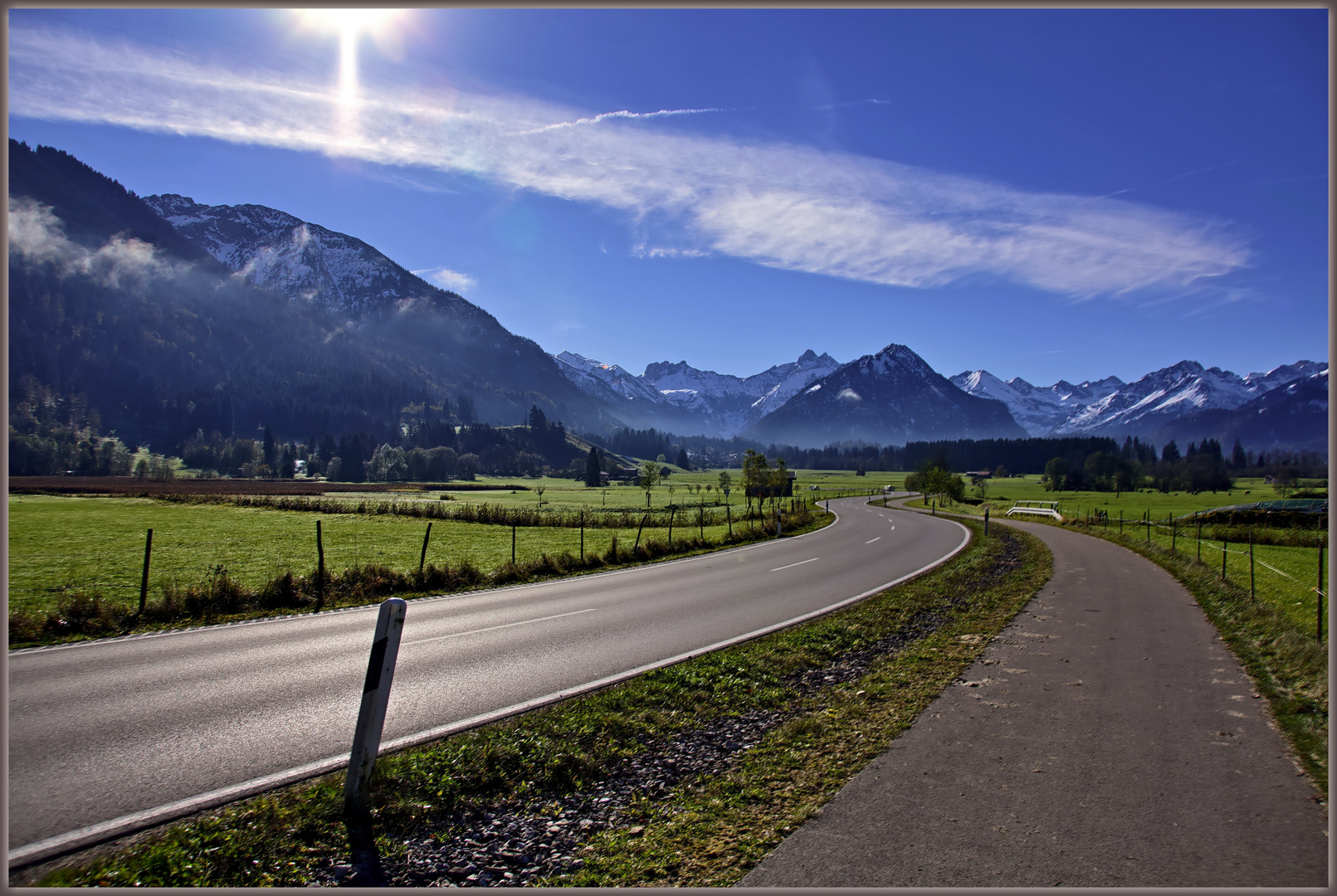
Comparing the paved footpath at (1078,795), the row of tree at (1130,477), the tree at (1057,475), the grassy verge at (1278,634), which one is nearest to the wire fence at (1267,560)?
the grassy verge at (1278,634)

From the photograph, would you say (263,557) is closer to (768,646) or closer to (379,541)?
(379,541)

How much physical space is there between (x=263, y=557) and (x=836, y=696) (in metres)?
27.1

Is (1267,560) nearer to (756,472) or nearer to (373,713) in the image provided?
(373,713)

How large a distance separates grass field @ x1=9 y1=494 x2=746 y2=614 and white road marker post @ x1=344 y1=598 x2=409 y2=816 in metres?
13.0

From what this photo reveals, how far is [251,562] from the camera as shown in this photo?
25562mm

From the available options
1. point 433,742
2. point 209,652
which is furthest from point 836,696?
point 209,652

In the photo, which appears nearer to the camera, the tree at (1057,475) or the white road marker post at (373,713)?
the white road marker post at (373,713)

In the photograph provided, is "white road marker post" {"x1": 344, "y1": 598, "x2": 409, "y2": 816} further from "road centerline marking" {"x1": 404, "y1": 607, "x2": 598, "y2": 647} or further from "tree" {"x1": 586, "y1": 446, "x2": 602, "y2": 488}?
"tree" {"x1": 586, "y1": 446, "x2": 602, "y2": 488}

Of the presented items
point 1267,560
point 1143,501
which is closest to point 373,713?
point 1267,560

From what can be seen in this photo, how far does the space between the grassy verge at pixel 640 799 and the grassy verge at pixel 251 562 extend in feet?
31.4

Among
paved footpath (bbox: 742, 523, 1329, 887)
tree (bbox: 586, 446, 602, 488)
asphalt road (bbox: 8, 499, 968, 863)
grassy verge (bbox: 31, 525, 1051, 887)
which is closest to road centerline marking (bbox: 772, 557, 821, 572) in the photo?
asphalt road (bbox: 8, 499, 968, 863)

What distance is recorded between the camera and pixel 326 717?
7605 mm

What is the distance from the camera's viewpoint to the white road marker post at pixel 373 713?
5.40 meters

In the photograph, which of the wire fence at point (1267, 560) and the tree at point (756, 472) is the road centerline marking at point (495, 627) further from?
the tree at point (756, 472)
